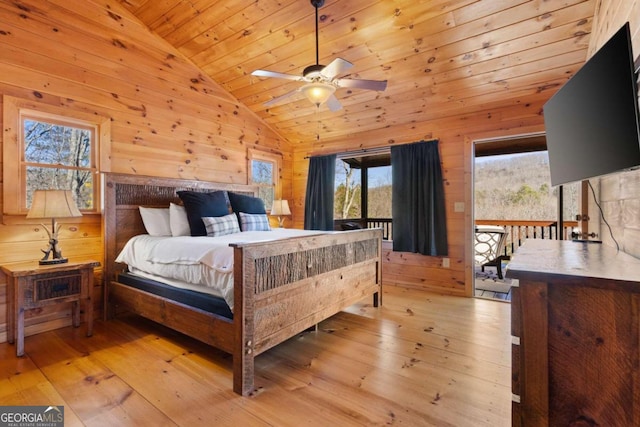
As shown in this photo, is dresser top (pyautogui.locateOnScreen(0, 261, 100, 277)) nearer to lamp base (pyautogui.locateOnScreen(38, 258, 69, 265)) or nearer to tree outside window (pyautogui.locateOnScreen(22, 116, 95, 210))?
lamp base (pyautogui.locateOnScreen(38, 258, 69, 265))

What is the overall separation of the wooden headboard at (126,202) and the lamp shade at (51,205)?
522mm

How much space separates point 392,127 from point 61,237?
409 cm

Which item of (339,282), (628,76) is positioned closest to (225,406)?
(339,282)

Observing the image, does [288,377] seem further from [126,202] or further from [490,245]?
[490,245]

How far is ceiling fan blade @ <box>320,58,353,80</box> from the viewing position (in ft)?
7.15

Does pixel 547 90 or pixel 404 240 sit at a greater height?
pixel 547 90

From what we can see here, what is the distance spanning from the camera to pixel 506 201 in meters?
6.63

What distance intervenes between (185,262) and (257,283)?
2.49ft

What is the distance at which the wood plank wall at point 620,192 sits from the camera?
140 centimetres

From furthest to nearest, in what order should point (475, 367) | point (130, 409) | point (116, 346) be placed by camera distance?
1. point (116, 346)
2. point (475, 367)
3. point (130, 409)

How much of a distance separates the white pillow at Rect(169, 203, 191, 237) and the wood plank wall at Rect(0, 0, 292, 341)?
70 cm

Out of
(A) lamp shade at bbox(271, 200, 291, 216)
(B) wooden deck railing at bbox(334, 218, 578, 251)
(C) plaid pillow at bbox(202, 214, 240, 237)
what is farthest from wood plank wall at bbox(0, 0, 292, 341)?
(B) wooden deck railing at bbox(334, 218, 578, 251)

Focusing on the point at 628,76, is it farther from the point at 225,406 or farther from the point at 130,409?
the point at 130,409

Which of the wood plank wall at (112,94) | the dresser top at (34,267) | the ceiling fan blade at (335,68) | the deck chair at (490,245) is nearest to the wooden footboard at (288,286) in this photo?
the ceiling fan blade at (335,68)
